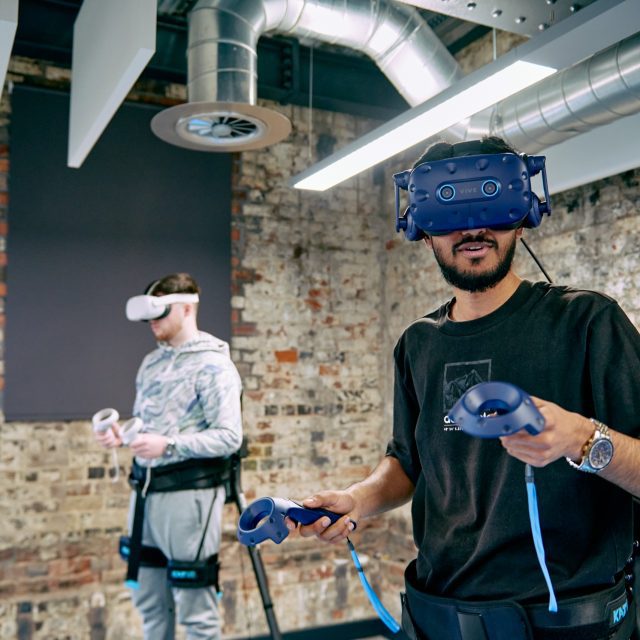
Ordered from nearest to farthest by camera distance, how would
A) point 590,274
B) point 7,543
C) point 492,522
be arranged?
point 492,522 → point 590,274 → point 7,543

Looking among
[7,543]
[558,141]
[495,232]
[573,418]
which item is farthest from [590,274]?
[7,543]

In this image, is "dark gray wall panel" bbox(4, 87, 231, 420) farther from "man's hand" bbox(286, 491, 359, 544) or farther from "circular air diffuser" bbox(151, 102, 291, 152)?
"man's hand" bbox(286, 491, 359, 544)

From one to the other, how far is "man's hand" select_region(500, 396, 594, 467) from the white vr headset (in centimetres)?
260

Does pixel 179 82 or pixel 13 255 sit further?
A: pixel 179 82

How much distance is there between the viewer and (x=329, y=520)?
1.41 meters

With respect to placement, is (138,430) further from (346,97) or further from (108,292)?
(346,97)

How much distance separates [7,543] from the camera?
4.06m

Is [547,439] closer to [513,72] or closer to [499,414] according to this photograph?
[499,414]

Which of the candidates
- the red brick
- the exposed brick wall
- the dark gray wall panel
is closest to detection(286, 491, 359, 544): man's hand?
the exposed brick wall

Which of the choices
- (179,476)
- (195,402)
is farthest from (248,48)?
(179,476)

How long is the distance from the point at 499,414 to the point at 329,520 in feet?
A: 1.73

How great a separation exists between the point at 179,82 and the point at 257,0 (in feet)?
4.63

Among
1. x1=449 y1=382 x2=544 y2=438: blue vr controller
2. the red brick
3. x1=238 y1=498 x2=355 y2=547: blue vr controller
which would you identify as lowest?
x1=238 y1=498 x2=355 y2=547: blue vr controller

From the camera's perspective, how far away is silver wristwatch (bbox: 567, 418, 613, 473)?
1113 millimetres
